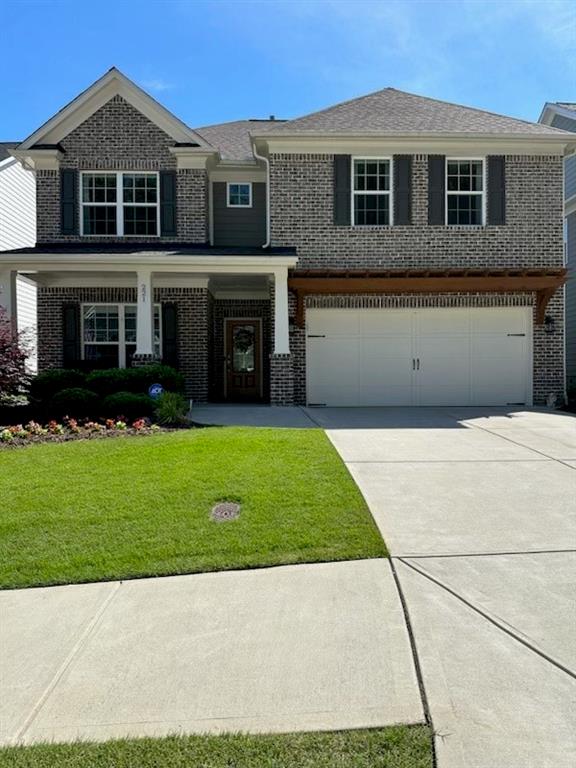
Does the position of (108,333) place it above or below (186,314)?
below

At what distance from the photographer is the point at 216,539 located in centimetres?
529

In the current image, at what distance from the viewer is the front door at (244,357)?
17.2 meters

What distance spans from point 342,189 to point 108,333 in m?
6.84

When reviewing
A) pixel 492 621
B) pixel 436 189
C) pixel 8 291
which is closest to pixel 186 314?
pixel 8 291

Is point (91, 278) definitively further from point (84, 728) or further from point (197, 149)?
point (84, 728)

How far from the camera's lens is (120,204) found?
15094 mm

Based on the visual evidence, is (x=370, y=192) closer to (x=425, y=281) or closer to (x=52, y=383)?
(x=425, y=281)

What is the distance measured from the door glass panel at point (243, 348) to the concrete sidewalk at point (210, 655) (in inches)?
499

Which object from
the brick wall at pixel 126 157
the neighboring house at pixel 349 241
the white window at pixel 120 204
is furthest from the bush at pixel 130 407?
the white window at pixel 120 204

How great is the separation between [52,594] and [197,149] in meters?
12.7

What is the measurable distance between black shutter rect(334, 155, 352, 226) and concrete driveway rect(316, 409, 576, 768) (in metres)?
6.86

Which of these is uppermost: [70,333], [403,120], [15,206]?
[403,120]

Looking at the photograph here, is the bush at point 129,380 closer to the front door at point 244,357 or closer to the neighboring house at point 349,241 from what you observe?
the neighboring house at point 349,241

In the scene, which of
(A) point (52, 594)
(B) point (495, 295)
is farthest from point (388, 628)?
(B) point (495, 295)
